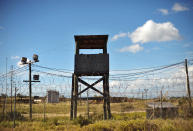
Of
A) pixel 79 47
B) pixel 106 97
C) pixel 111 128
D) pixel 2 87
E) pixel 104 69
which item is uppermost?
pixel 79 47

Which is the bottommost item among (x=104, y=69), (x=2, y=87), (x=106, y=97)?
(x=106, y=97)

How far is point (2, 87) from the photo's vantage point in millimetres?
11914

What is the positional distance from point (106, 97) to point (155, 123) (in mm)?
3886

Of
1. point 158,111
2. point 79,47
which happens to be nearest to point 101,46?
point 79,47

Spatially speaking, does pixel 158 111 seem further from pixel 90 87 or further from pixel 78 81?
pixel 78 81

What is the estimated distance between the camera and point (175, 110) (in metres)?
11.1

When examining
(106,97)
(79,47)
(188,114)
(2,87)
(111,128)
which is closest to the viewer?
(111,128)

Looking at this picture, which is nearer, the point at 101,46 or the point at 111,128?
the point at 111,128

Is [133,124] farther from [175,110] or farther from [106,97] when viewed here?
[175,110]

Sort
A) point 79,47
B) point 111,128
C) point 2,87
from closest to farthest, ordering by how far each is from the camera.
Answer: point 111,128 → point 2,87 → point 79,47

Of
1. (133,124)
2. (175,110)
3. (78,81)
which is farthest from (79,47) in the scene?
(175,110)

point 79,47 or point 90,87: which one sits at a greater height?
point 79,47

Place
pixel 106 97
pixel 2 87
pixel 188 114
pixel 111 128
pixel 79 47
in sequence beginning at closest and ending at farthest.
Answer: pixel 111 128 < pixel 188 114 < pixel 106 97 < pixel 2 87 < pixel 79 47

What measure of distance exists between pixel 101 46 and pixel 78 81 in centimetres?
342
